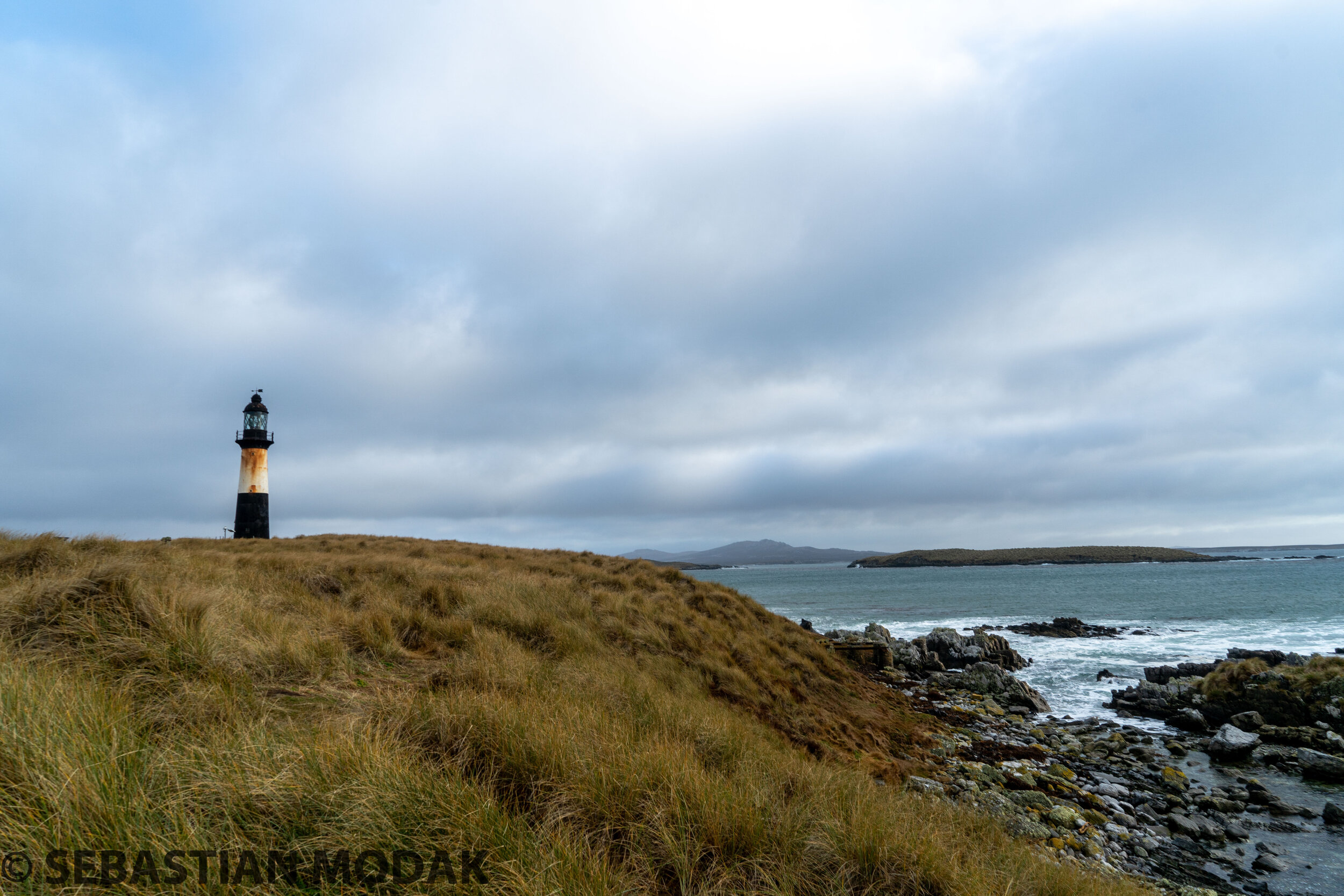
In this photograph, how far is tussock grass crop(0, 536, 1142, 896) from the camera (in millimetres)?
3096

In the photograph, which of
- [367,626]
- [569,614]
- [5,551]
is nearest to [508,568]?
[569,614]

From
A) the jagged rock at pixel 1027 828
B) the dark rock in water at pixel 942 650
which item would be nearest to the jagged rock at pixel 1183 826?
the jagged rock at pixel 1027 828

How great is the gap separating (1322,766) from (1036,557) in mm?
187587

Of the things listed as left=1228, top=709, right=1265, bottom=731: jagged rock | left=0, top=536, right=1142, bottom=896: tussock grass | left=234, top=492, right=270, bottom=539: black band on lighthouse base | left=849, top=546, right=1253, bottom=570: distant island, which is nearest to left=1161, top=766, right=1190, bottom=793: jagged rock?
left=1228, top=709, right=1265, bottom=731: jagged rock

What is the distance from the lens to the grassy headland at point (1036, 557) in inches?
6147

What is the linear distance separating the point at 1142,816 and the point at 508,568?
14596mm

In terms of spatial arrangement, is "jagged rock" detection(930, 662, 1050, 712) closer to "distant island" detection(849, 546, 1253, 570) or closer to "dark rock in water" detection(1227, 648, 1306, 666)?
"dark rock in water" detection(1227, 648, 1306, 666)

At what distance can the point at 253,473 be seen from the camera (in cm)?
3061

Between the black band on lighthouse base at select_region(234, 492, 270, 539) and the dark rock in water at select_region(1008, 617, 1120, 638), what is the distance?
4200 centimetres

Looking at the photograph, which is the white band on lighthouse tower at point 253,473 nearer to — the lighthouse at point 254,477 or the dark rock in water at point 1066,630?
the lighthouse at point 254,477

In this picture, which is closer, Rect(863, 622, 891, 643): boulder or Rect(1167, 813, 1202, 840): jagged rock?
Rect(1167, 813, 1202, 840): jagged rock

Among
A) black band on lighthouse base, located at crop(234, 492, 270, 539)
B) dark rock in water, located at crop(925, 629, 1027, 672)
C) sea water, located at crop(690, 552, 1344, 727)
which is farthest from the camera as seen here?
black band on lighthouse base, located at crop(234, 492, 270, 539)

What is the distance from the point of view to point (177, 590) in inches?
273

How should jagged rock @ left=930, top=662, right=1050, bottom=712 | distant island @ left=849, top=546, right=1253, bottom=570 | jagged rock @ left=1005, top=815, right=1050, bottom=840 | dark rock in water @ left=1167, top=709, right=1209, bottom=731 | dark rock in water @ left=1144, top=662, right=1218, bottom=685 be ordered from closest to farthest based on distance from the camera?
jagged rock @ left=1005, top=815, right=1050, bottom=840, dark rock in water @ left=1167, top=709, right=1209, bottom=731, jagged rock @ left=930, top=662, right=1050, bottom=712, dark rock in water @ left=1144, top=662, right=1218, bottom=685, distant island @ left=849, top=546, right=1253, bottom=570
